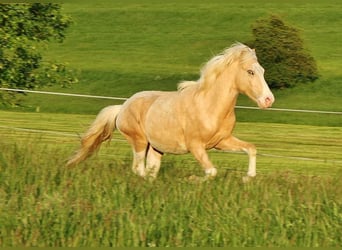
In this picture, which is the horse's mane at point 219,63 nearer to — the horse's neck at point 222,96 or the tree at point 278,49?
the horse's neck at point 222,96

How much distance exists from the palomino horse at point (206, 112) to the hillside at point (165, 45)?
19110 mm

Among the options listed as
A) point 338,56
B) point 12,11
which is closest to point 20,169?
point 12,11

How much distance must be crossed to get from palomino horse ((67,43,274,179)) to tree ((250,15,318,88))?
763 inches

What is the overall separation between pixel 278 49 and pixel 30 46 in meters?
14.3

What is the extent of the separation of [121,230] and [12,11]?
1039 cm

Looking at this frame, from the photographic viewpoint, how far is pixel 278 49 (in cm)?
3027

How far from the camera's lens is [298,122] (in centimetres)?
2691

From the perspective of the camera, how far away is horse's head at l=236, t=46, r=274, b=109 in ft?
31.9

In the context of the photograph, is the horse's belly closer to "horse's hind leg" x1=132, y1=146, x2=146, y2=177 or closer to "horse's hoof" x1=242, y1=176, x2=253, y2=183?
"horse's hind leg" x1=132, y1=146, x2=146, y2=177

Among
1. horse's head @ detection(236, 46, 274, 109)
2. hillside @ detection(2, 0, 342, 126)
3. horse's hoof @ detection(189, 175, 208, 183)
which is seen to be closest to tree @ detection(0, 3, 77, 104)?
horse's head @ detection(236, 46, 274, 109)

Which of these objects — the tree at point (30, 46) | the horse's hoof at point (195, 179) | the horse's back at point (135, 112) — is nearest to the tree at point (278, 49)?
the tree at point (30, 46)

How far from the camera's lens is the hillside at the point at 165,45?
32.9 m

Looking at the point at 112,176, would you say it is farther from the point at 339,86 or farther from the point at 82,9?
the point at 82,9

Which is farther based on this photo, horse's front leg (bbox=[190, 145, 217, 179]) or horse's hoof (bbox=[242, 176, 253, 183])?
horse's front leg (bbox=[190, 145, 217, 179])
